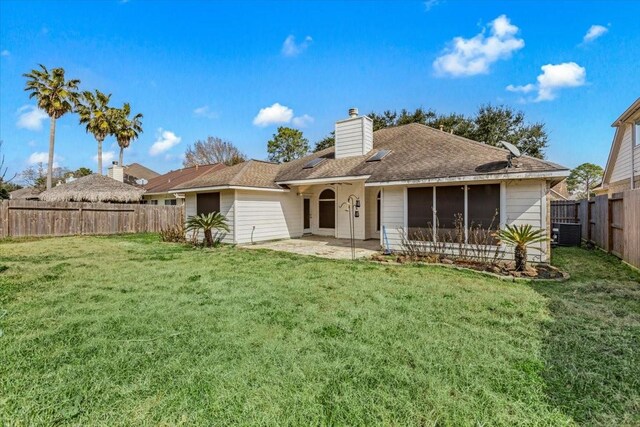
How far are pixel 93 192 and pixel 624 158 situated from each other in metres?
28.4

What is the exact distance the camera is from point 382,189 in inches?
404

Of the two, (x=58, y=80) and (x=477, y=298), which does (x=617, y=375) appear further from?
(x=58, y=80)

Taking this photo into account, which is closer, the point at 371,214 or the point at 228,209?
the point at 228,209

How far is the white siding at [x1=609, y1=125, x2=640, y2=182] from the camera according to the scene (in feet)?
39.9

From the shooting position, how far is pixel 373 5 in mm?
10797

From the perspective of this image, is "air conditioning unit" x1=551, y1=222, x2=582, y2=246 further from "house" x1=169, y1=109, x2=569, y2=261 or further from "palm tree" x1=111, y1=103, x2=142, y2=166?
"palm tree" x1=111, y1=103, x2=142, y2=166

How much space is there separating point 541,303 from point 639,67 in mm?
14567

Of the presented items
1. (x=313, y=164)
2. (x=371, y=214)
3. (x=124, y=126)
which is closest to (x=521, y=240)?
(x=371, y=214)

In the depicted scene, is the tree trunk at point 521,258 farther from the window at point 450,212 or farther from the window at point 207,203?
the window at point 207,203

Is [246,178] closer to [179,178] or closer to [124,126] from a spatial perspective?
[179,178]

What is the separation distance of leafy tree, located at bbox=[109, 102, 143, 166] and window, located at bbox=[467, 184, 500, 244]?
1227 inches

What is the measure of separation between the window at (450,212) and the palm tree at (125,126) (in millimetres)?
30356

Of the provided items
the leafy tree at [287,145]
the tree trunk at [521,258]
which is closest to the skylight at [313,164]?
the tree trunk at [521,258]

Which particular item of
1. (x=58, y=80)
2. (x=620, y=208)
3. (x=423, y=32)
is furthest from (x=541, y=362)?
(x=58, y=80)
